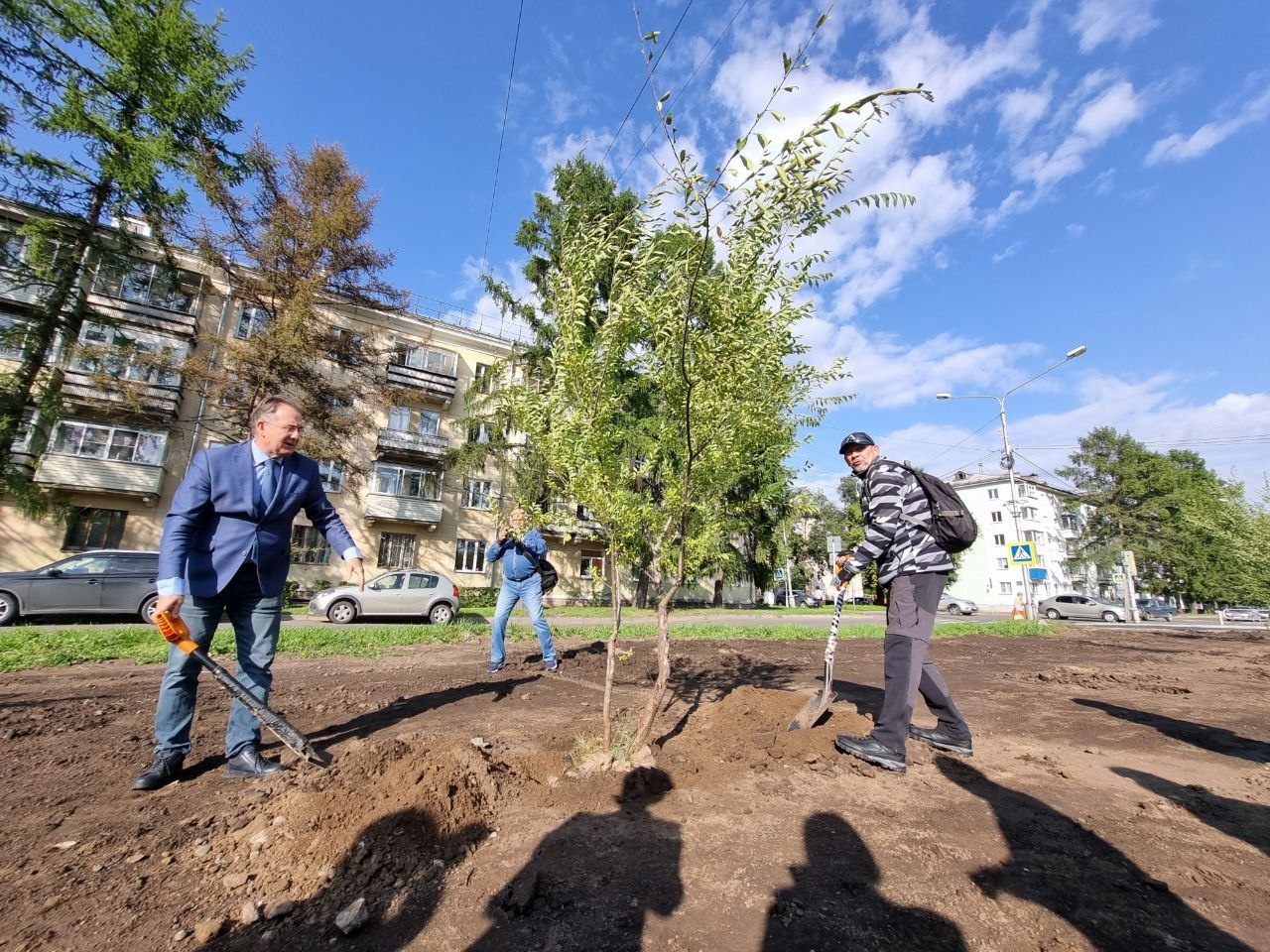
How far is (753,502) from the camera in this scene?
15.1 ft

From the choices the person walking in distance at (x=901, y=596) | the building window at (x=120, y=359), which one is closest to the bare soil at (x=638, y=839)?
the person walking in distance at (x=901, y=596)

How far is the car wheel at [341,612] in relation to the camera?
1520 cm

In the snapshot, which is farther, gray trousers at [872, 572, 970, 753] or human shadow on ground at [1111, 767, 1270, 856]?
gray trousers at [872, 572, 970, 753]

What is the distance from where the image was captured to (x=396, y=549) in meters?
26.8

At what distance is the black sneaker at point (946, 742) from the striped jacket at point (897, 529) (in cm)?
114

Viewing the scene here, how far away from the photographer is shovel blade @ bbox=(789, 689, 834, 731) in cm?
409

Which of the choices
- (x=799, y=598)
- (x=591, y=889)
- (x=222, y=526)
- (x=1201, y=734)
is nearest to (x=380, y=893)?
(x=591, y=889)

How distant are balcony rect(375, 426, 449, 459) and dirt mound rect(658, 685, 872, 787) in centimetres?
2430

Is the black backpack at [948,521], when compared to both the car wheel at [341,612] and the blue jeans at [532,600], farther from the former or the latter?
the car wheel at [341,612]

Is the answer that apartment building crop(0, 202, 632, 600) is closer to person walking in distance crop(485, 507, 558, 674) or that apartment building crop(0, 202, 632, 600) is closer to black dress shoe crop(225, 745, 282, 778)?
person walking in distance crop(485, 507, 558, 674)

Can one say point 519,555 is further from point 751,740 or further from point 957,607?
point 957,607

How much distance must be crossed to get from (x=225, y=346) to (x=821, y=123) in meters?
21.4

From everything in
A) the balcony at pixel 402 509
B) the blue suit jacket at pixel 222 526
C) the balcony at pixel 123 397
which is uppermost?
the balcony at pixel 123 397

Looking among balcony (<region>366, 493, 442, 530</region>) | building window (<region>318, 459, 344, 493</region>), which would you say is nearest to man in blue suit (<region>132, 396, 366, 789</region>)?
building window (<region>318, 459, 344, 493</region>)
